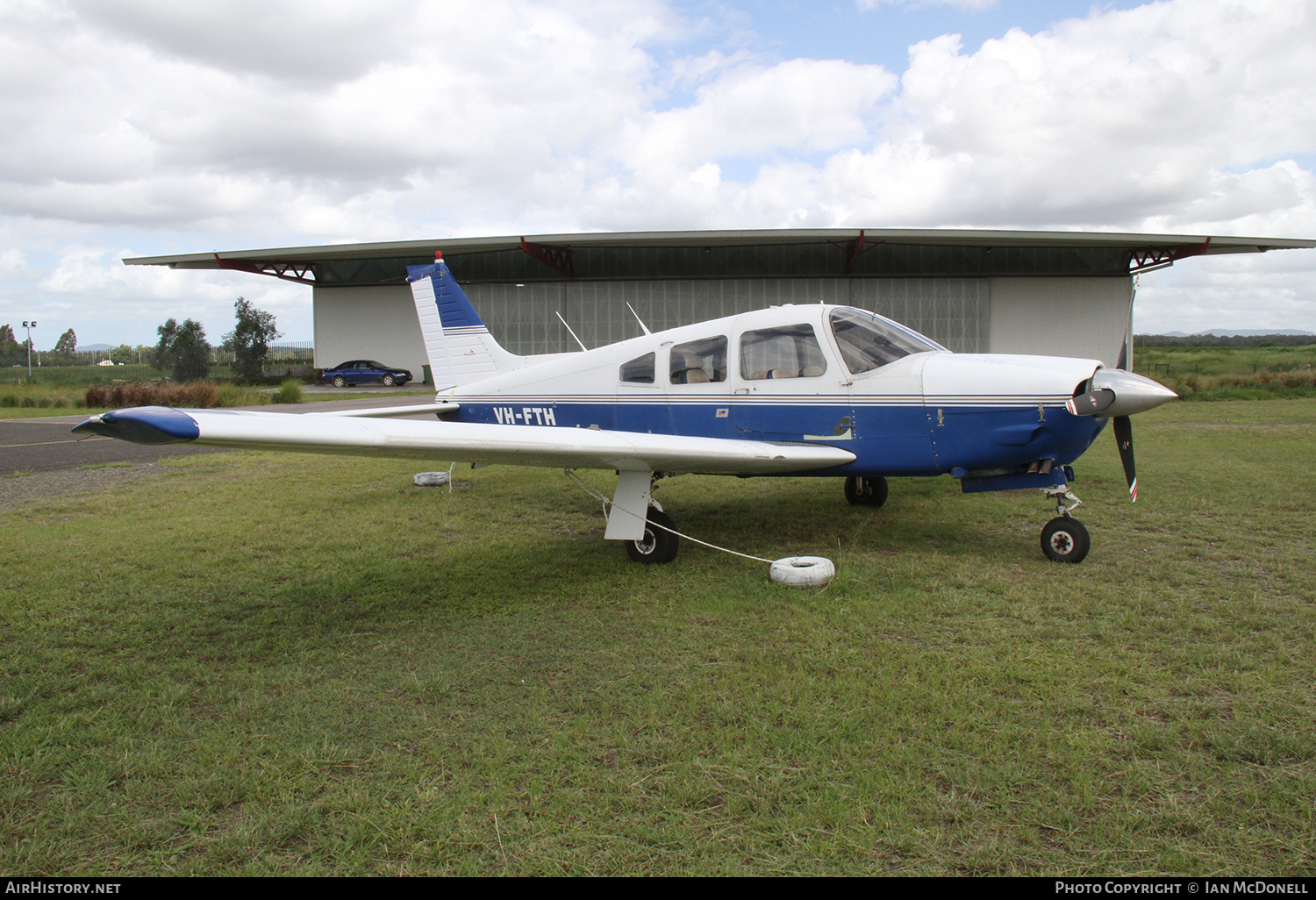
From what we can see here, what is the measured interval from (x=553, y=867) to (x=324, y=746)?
1.27 m

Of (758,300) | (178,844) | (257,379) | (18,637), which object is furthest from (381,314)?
(178,844)

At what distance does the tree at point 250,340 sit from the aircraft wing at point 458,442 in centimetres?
4354

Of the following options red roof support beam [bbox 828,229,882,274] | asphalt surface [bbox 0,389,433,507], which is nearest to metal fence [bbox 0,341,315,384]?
asphalt surface [bbox 0,389,433,507]

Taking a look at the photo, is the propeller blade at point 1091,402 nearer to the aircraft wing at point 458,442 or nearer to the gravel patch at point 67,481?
the aircraft wing at point 458,442

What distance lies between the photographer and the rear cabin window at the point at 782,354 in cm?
620

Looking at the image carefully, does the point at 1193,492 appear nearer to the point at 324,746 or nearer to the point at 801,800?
the point at 801,800

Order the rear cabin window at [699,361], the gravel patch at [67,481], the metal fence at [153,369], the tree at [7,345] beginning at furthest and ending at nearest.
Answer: the tree at [7,345]
the metal fence at [153,369]
the gravel patch at [67,481]
the rear cabin window at [699,361]

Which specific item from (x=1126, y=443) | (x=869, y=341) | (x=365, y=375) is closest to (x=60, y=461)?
(x=869, y=341)

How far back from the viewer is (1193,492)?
8.20 metres

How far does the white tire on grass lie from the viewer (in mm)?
4949

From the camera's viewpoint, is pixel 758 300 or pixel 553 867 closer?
pixel 553 867

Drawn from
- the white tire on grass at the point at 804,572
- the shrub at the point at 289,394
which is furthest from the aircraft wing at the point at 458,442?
the shrub at the point at 289,394

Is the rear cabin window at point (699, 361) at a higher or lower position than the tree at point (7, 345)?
lower

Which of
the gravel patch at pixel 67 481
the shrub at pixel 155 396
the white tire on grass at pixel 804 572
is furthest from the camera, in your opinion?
the shrub at pixel 155 396
